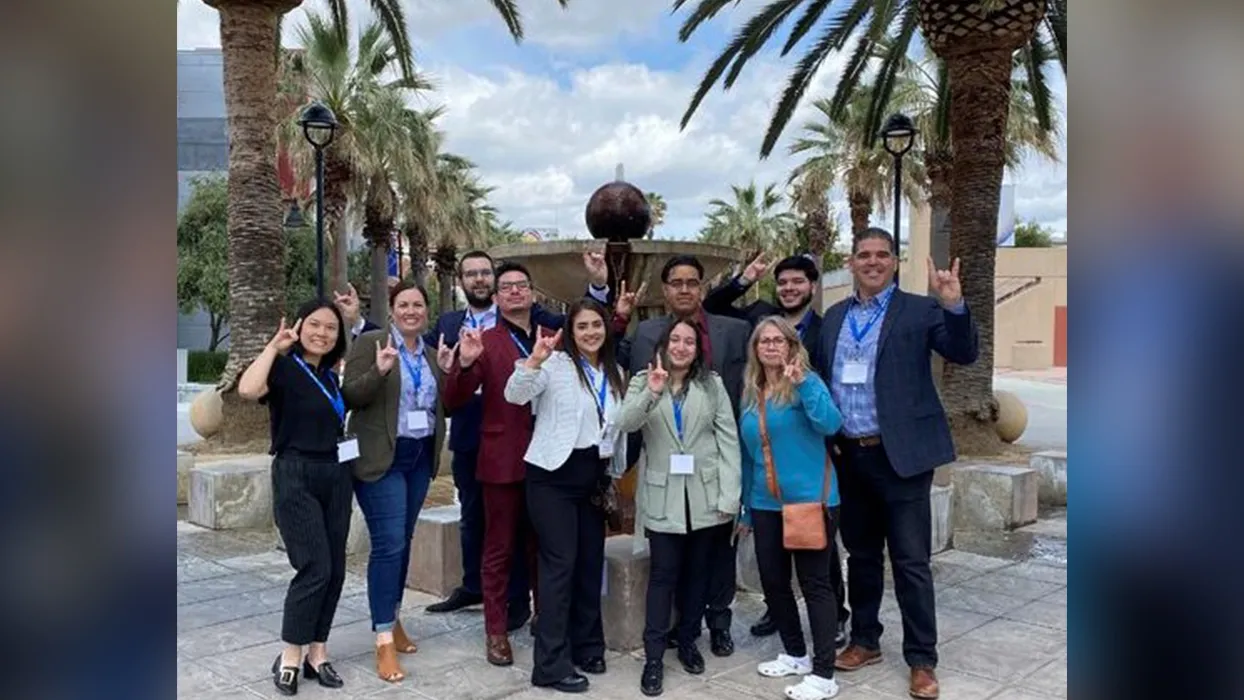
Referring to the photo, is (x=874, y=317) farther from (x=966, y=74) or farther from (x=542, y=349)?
(x=966, y=74)

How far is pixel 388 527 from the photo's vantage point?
445 centimetres

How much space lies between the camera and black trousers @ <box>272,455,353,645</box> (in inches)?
160

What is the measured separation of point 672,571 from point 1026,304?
1574 inches

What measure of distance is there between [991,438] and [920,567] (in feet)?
28.3

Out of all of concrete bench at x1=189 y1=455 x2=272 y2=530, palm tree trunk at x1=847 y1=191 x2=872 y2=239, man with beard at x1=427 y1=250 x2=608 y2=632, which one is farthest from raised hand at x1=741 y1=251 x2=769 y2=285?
palm tree trunk at x1=847 y1=191 x2=872 y2=239

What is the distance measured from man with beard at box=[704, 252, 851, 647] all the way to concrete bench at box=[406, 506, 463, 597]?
1797 millimetres

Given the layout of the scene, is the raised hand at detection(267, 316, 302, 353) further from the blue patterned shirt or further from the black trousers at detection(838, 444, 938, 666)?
the black trousers at detection(838, 444, 938, 666)

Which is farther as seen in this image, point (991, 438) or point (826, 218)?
point (826, 218)

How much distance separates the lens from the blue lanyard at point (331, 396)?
160 inches

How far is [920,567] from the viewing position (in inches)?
167

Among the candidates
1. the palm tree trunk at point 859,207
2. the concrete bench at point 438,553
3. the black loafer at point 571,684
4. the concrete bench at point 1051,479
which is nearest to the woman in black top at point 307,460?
the black loafer at point 571,684

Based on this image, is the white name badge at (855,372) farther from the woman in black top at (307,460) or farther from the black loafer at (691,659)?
the woman in black top at (307,460)
